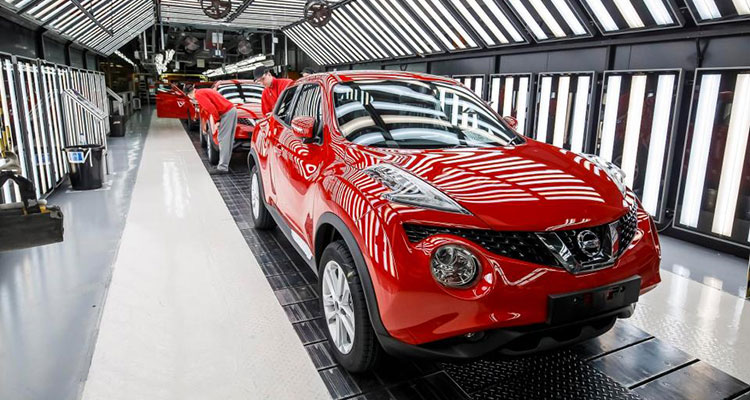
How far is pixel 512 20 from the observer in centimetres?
733

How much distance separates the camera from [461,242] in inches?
70.7

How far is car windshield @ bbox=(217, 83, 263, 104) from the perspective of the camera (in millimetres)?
8527

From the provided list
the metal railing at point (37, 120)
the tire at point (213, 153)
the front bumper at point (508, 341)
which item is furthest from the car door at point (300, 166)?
the tire at point (213, 153)

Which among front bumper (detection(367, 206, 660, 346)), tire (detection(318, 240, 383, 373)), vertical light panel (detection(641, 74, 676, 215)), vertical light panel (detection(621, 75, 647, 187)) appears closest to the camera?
front bumper (detection(367, 206, 660, 346))

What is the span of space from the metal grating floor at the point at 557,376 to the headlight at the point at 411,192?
962 mm

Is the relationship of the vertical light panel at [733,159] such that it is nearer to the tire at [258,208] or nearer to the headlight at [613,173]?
the headlight at [613,173]

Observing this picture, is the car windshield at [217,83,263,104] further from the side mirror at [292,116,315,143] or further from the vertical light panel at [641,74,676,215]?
the vertical light panel at [641,74,676,215]

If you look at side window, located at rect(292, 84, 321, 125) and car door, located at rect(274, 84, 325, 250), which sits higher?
side window, located at rect(292, 84, 321, 125)

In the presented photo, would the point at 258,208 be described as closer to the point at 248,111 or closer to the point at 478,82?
the point at 248,111

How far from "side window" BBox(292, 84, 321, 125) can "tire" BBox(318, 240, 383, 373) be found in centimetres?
105

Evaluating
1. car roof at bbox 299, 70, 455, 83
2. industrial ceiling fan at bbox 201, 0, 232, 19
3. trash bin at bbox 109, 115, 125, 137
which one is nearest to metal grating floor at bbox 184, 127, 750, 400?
car roof at bbox 299, 70, 455, 83

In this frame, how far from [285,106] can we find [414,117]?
151 centimetres

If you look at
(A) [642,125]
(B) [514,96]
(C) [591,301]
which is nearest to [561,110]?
(B) [514,96]

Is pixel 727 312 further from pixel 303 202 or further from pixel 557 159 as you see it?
pixel 303 202
